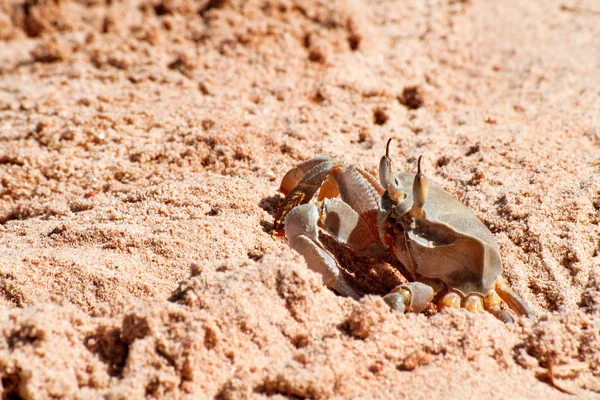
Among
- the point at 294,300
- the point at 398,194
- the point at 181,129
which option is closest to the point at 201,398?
the point at 294,300

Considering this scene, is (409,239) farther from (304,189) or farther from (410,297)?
(304,189)

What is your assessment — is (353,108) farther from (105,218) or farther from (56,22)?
(56,22)

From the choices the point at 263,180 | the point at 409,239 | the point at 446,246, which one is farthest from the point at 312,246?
the point at 263,180

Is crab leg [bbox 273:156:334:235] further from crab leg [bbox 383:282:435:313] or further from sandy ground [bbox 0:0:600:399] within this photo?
crab leg [bbox 383:282:435:313]

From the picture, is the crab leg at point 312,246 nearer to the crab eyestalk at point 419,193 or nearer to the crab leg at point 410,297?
the crab leg at point 410,297

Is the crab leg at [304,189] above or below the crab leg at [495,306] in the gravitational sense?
above

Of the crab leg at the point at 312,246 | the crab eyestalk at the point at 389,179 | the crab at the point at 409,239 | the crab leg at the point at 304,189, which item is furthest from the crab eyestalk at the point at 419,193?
the crab leg at the point at 304,189
